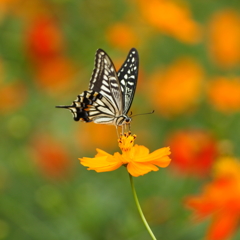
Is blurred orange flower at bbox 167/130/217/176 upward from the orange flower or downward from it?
upward

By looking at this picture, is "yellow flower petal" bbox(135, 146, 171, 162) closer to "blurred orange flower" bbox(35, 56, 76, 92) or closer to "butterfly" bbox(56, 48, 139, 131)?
"butterfly" bbox(56, 48, 139, 131)

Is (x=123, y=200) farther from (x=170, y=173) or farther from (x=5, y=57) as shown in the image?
(x=5, y=57)

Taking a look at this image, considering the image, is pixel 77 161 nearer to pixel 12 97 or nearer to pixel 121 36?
pixel 12 97

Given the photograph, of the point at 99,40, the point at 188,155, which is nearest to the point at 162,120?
the point at 99,40

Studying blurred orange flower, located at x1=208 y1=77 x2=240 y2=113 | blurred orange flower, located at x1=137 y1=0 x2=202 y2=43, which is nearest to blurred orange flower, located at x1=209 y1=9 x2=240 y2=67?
blurred orange flower, located at x1=137 y1=0 x2=202 y2=43

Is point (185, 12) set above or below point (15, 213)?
above

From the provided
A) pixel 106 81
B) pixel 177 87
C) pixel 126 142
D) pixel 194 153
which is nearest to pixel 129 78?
pixel 106 81

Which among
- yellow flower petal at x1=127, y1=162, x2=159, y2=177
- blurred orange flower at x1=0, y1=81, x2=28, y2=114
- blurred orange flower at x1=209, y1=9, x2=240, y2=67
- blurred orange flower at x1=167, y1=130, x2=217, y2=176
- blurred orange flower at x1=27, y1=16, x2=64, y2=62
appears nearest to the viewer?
yellow flower petal at x1=127, y1=162, x2=159, y2=177
